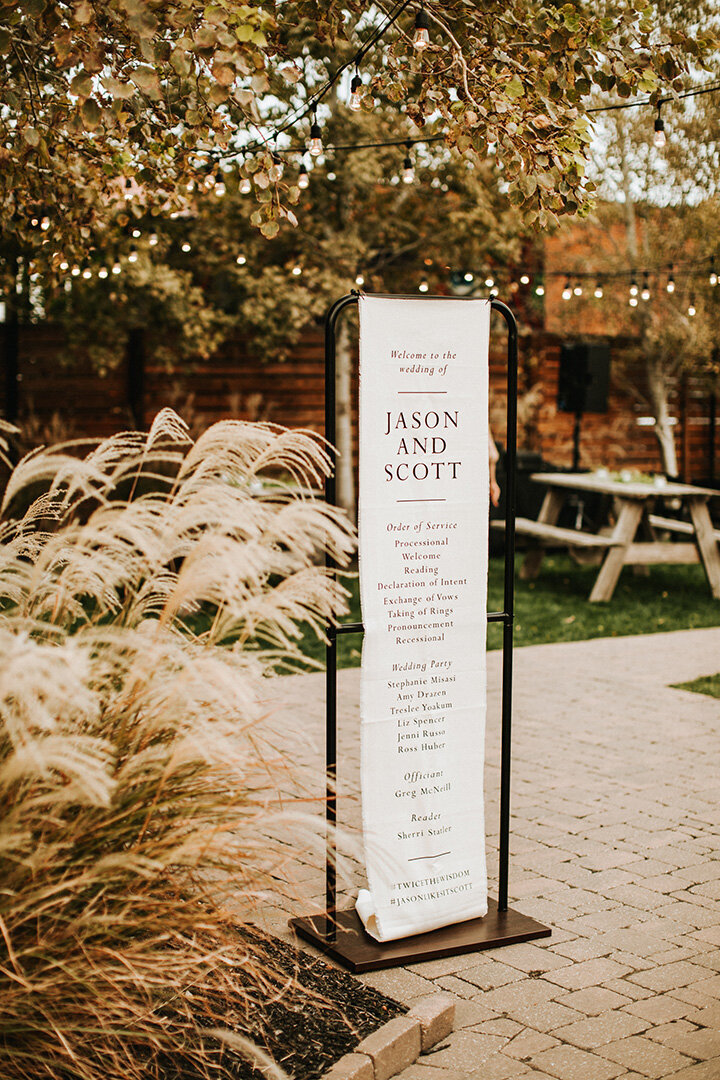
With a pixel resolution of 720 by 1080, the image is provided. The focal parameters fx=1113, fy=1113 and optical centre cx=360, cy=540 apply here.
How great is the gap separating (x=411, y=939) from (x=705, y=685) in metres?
4.23

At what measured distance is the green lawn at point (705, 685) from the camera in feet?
23.0

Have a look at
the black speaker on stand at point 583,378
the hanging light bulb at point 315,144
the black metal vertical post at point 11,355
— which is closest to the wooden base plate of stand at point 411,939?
the hanging light bulb at point 315,144

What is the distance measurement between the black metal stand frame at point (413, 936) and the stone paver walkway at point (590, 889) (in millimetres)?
42

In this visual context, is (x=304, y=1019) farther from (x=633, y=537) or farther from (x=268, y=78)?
(x=633, y=537)

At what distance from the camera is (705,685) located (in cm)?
715

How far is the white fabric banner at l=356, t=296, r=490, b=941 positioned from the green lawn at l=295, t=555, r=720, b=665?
13.9ft

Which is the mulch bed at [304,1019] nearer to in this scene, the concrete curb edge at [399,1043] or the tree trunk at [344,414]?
the concrete curb edge at [399,1043]

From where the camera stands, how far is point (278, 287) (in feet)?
36.6

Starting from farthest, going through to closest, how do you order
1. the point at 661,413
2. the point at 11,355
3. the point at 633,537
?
1. the point at 661,413
2. the point at 11,355
3. the point at 633,537

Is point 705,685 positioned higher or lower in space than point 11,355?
lower

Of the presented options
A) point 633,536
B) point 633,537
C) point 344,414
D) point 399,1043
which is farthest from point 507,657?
point 344,414

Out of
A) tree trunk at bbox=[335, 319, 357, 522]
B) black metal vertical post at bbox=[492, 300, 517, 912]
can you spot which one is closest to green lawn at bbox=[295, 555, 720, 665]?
tree trunk at bbox=[335, 319, 357, 522]

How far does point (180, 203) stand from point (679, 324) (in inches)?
447

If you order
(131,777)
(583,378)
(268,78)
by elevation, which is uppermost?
(268,78)
